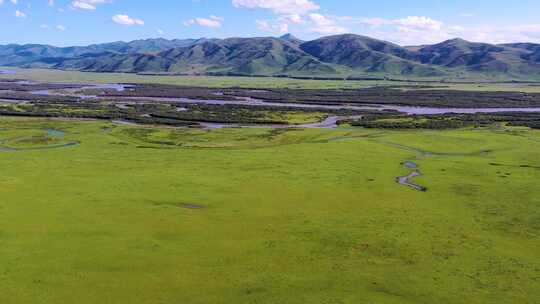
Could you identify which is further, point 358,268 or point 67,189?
point 67,189

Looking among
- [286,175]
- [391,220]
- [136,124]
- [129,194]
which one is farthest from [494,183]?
[136,124]

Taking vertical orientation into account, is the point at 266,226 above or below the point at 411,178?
below

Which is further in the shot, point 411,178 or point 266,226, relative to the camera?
point 411,178

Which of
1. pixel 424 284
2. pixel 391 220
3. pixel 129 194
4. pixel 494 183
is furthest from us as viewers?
pixel 494 183

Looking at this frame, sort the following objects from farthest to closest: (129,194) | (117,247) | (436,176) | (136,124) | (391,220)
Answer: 1. (136,124)
2. (436,176)
3. (129,194)
4. (391,220)
5. (117,247)

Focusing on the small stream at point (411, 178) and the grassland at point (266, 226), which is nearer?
the grassland at point (266, 226)

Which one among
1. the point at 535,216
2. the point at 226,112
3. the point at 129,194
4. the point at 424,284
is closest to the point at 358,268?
the point at 424,284

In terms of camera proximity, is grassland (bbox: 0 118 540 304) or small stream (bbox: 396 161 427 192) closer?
grassland (bbox: 0 118 540 304)

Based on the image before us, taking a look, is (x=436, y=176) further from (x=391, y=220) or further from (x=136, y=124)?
(x=136, y=124)
